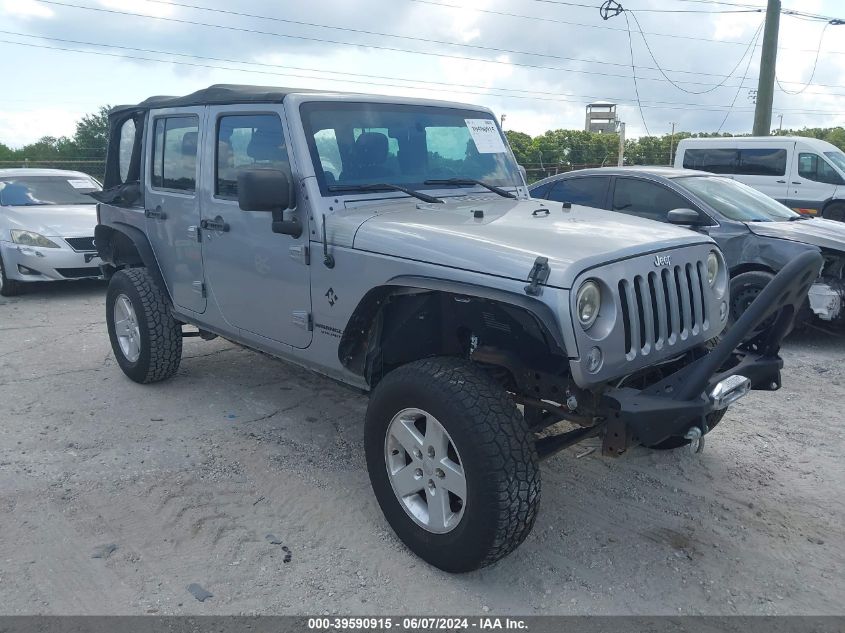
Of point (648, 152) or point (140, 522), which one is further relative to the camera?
point (648, 152)

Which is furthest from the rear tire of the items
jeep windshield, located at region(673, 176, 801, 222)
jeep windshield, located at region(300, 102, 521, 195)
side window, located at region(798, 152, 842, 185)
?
side window, located at region(798, 152, 842, 185)

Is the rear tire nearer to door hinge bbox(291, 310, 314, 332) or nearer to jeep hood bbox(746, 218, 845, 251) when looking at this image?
door hinge bbox(291, 310, 314, 332)

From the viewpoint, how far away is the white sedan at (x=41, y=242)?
888 centimetres

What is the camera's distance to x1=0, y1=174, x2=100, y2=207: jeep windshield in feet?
32.0

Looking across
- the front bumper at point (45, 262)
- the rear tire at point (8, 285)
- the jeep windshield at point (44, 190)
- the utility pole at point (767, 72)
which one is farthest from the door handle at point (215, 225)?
the utility pole at point (767, 72)

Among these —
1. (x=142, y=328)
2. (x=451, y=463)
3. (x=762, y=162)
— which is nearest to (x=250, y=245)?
(x=142, y=328)

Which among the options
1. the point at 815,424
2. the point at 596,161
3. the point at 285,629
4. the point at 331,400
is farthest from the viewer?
the point at 596,161

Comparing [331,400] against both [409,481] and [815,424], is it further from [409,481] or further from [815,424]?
[815,424]

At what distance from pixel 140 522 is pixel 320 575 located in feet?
3.49

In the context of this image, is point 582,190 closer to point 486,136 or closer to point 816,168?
point 486,136

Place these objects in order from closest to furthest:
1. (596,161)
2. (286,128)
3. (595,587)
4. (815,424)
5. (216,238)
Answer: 1. (595,587)
2. (286,128)
3. (216,238)
4. (815,424)
5. (596,161)

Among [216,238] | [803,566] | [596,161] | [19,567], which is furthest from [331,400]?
[596,161]

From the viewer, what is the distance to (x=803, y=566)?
10.6 ft

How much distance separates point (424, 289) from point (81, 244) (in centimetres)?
734
